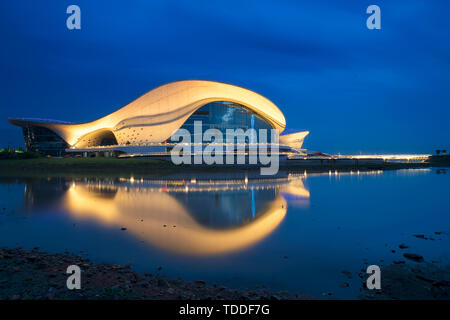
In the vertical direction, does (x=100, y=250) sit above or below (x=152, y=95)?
below

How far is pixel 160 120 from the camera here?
40938mm

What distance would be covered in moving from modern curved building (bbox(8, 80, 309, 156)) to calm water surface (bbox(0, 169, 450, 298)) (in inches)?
1059

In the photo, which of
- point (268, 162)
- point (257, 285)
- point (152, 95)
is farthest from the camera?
point (152, 95)

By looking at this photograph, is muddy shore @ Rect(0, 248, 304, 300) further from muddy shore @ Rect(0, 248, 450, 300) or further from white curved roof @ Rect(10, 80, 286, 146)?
white curved roof @ Rect(10, 80, 286, 146)

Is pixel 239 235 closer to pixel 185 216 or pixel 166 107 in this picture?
pixel 185 216

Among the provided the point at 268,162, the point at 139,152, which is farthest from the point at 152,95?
the point at 268,162

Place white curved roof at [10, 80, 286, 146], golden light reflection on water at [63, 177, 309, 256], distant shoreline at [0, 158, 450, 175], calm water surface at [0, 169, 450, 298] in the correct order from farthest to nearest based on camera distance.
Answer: white curved roof at [10, 80, 286, 146], distant shoreline at [0, 158, 450, 175], golden light reflection on water at [63, 177, 309, 256], calm water surface at [0, 169, 450, 298]

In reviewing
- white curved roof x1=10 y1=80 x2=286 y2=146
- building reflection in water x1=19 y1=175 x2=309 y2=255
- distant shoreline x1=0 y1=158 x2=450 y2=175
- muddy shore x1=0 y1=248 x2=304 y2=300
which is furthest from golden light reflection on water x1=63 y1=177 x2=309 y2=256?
white curved roof x1=10 y1=80 x2=286 y2=146

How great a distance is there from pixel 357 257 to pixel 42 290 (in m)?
5.45

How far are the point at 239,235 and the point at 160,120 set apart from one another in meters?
36.0

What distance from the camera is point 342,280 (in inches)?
181

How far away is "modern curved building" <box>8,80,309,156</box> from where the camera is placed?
40469 mm
